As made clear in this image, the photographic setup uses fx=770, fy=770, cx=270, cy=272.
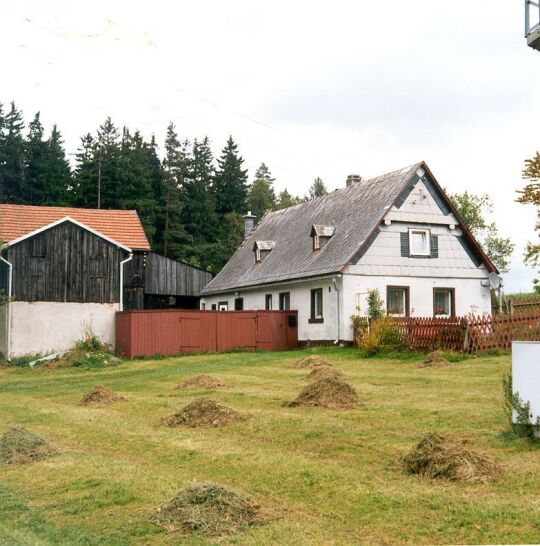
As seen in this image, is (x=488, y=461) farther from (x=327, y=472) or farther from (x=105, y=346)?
(x=105, y=346)

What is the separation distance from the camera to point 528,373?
1022cm

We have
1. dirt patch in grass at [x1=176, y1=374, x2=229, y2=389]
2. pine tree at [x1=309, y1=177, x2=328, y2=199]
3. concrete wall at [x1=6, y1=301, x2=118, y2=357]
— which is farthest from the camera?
pine tree at [x1=309, y1=177, x2=328, y2=199]

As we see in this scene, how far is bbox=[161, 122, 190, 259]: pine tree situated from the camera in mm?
76812

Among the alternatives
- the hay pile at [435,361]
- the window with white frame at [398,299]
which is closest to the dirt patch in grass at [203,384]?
the hay pile at [435,361]

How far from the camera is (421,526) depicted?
6.83 m

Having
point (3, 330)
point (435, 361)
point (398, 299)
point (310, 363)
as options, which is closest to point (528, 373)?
point (435, 361)

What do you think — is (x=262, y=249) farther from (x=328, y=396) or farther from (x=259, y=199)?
(x=259, y=199)

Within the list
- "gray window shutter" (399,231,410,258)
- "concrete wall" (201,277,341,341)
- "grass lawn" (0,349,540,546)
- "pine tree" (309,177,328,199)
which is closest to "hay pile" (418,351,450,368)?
"grass lawn" (0,349,540,546)

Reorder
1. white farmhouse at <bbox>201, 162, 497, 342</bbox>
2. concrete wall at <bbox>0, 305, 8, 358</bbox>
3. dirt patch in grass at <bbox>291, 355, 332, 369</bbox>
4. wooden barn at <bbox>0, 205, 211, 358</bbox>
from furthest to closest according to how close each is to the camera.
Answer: concrete wall at <bbox>0, 305, 8, 358</bbox>, wooden barn at <bbox>0, 205, 211, 358</bbox>, white farmhouse at <bbox>201, 162, 497, 342</bbox>, dirt patch in grass at <bbox>291, 355, 332, 369</bbox>

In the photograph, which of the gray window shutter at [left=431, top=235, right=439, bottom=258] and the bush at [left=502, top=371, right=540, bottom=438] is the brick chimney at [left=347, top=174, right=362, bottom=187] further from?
the bush at [left=502, top=371, right=540, bottom=438]

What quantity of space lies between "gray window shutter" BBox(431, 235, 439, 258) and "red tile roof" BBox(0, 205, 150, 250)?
47.8 feet

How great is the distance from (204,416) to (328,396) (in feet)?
8.55

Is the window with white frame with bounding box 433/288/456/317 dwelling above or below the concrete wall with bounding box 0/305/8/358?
above

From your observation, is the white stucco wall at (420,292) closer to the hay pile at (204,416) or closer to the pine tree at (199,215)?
the hay pile at (204,416)
